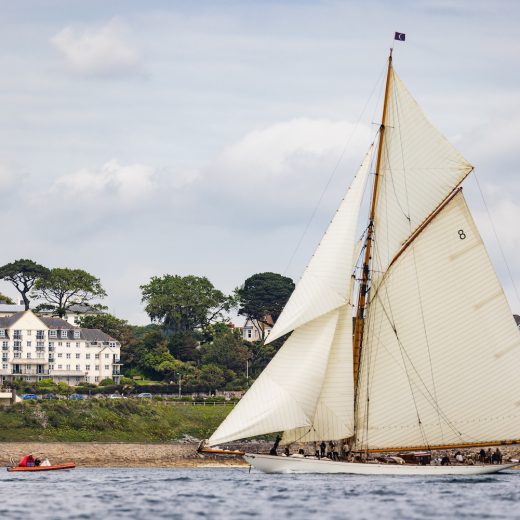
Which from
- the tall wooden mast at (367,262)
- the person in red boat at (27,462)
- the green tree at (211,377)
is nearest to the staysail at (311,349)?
the tall wooden mast at (367,262)

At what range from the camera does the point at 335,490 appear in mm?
76750

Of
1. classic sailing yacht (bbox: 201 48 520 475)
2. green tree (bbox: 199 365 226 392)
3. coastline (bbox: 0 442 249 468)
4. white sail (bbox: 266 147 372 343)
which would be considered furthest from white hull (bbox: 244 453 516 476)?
green tree (bbox: 199 365 226 392)

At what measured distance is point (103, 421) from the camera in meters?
147

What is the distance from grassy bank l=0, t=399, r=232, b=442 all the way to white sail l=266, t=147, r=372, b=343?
196 feet

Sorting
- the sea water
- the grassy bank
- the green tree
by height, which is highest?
the green tree

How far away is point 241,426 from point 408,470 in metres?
11.8

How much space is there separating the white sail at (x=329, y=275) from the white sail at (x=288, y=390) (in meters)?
1.11

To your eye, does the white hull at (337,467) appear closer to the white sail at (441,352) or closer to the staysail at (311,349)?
the white sail at (441,352)

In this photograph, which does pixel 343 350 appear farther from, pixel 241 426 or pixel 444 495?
pixel 444 495

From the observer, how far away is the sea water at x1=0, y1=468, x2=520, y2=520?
6506cm

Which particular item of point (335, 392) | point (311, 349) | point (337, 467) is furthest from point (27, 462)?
point (311, 349)

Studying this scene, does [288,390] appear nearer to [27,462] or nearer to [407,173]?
[407,173]

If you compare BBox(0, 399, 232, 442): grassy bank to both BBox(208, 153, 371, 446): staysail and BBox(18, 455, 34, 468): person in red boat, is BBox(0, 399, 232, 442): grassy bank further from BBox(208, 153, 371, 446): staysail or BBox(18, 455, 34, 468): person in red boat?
BBox(208, 153, 371, 446): staysail

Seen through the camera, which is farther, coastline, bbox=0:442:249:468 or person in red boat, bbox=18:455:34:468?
coastline, bbox=0:442:249:468
